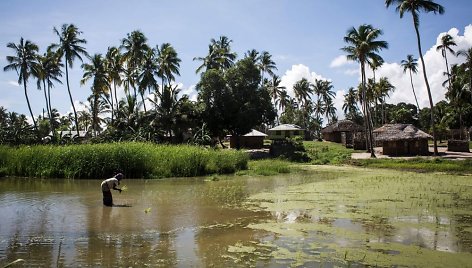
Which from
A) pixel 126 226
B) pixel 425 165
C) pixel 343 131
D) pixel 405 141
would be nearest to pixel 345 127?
pixel 343 131

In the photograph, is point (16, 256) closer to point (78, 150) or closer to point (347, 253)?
point (347, 253)

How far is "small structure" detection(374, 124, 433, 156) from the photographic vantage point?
113 ft

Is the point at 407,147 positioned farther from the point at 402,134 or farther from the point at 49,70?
the point at 49,70

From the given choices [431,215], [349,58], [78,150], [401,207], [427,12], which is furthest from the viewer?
[349,58]

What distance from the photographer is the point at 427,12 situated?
32.8 metres

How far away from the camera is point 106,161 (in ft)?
75.7

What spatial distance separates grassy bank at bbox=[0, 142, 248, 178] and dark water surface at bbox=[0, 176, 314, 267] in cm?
482

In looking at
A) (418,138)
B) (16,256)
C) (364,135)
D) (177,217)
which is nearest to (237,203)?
(177,217)

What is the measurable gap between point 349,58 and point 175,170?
22.0 metres

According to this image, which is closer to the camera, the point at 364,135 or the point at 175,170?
the point at 175,170

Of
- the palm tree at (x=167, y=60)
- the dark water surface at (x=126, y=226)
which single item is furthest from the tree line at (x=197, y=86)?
the dark water surface at (x=126, y=226)

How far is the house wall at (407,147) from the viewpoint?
3489cm

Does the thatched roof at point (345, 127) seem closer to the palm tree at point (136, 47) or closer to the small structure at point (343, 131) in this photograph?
the small structure at point (343, 131)

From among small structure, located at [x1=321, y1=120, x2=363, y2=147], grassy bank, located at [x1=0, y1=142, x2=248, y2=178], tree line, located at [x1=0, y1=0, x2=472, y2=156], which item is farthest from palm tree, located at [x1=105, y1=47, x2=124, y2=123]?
small structure, located at [x1=321, y1=120, x2=363, y2=147]
